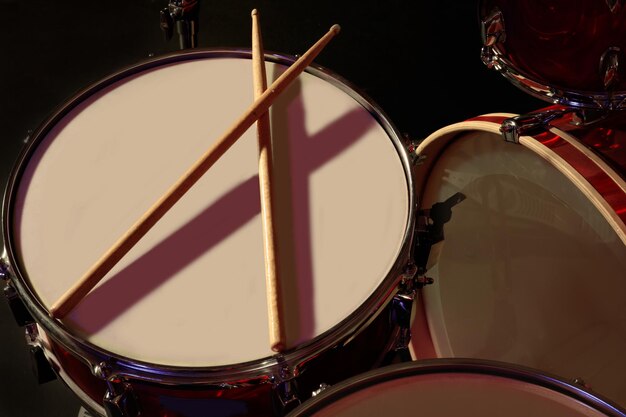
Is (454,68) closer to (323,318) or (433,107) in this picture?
(433,107)

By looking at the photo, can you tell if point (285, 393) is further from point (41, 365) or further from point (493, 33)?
point (493, 33)

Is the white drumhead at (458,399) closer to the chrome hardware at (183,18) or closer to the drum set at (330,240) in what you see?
the drum set at (330,240)

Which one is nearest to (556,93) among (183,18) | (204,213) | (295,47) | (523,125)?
(523,125)

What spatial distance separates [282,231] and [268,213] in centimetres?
3

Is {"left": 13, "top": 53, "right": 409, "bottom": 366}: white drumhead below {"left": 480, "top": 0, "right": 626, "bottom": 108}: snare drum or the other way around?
below

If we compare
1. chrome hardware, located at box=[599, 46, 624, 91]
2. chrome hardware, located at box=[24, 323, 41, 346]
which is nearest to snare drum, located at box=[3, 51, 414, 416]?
chrome hardware, located at box=[24, 323, 41, 346]

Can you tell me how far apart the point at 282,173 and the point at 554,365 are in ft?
1.59

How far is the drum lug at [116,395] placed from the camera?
746mm

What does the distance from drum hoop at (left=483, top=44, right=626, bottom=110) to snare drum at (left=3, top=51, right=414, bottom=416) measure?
199 mm

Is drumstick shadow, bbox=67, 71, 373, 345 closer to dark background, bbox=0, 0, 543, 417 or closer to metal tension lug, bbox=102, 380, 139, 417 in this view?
metal tension lug, bbox=102, 380, 139, 417

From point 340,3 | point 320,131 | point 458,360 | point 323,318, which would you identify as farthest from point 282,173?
point 340,3

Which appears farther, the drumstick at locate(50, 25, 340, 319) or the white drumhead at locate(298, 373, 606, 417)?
the drumstick at locate(50, 25, 340, 319)

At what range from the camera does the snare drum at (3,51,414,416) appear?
2.49 ft

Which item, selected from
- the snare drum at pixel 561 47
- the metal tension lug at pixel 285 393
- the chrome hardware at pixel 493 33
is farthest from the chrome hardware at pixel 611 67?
the metal tension lug at pixel 285 393
